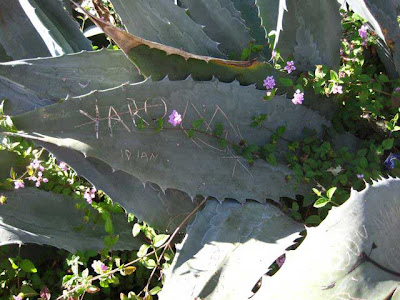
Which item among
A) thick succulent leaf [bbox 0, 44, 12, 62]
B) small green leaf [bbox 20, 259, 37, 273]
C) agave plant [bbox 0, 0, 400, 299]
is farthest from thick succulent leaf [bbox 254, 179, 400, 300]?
thick succulent leaf [bbox 0, 44, 12, 62]

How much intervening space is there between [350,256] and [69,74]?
2.52ft

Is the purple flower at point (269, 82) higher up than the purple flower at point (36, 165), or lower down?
higher up

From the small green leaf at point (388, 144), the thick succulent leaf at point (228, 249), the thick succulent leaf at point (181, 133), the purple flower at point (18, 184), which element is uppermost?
the thick succulent leaf at point (181, 133)

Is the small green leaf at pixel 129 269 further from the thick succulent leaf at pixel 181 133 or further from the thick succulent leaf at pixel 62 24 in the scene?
the thick succulent leaf at pixel 62 24

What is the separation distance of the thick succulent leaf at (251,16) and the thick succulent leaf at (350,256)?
0.75m

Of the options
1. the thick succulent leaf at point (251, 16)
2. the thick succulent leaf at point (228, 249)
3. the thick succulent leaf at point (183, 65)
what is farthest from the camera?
the thick succulent leaf at point (251, 16)

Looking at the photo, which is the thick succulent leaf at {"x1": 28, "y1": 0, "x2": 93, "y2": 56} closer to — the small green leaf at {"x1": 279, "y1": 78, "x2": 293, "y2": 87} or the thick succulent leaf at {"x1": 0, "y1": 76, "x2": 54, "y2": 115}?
the thick succulent leaf at {"x1": 0, "y1": 76, "x2": 54, "y2": 115}

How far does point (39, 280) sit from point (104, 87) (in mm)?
554

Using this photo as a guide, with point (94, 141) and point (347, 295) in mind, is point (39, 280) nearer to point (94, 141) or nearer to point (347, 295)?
point (94, 141)

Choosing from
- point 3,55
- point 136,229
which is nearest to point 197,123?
point 136,229

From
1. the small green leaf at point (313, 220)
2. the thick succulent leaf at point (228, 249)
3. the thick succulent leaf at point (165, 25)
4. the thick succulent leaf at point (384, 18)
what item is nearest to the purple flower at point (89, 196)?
the thick succulent leaf at point (228, 249)

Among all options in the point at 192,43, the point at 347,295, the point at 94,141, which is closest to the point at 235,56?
the point at 192,43

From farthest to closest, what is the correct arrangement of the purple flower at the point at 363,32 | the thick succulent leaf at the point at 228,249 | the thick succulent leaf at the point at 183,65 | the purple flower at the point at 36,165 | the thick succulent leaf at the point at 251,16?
the thick succulent leaf at the point at 251,16 < the purple flower at the point at 363,32 < the purple flower at the point at 36,165 < the thick succulent leaf at the point at 183,65 < the thick succulent leaf at the point at 228,249

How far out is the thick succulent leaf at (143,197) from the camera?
1.25 meters
